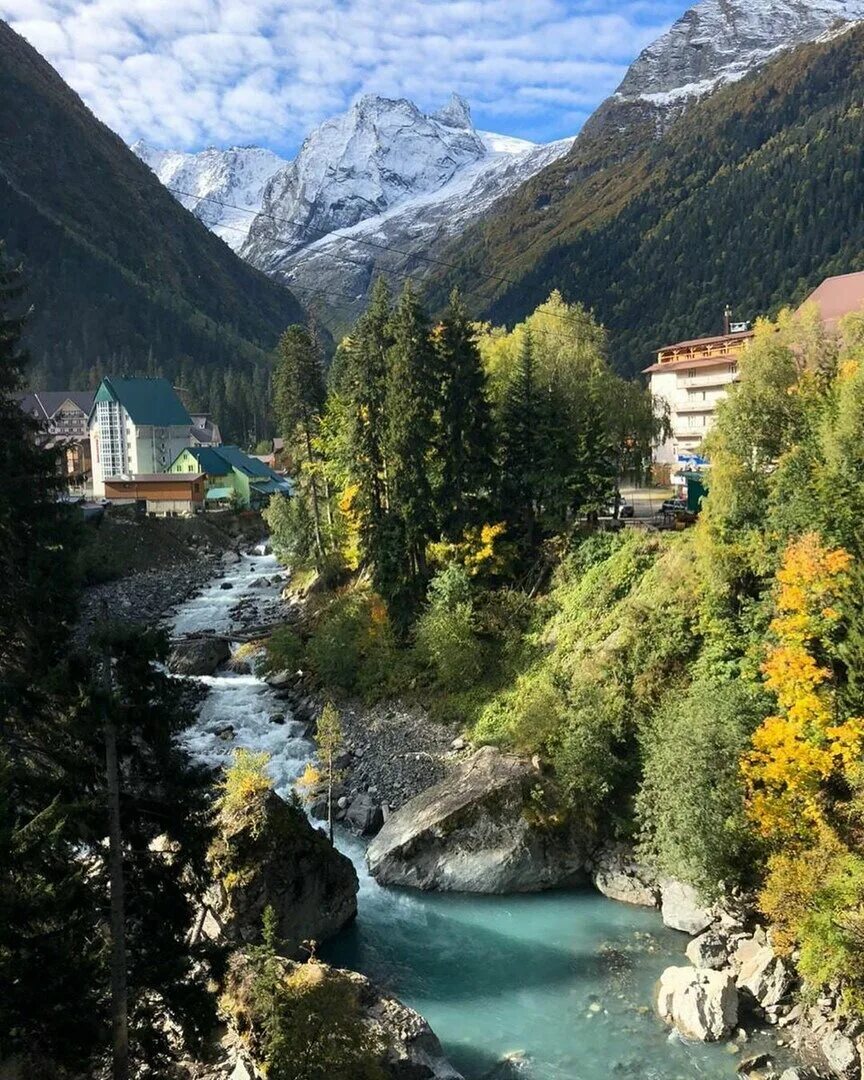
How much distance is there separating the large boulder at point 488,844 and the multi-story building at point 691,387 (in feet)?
126

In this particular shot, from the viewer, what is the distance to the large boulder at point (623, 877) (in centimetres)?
2286

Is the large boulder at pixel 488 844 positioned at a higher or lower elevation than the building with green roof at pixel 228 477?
lower

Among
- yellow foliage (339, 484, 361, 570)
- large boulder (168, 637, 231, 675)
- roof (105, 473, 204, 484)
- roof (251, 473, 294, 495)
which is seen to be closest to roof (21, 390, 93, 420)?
roof (251, 473, 294, 495)

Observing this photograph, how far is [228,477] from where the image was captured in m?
89.2

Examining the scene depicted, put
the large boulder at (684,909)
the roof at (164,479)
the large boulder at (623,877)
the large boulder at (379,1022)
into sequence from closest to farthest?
the large boulder at (379,1022)
the large boulder at (684,909)
the large boulder at (623,877)
the roof at (164,479)

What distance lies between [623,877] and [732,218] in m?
155

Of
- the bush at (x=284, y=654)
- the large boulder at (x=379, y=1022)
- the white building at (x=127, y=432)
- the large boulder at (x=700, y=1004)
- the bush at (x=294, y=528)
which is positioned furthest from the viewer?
the white building at (x=127, y=432)

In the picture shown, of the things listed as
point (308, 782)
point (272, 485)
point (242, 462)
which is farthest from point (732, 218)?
point (308, 782)

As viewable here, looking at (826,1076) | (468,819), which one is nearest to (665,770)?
(468,819)

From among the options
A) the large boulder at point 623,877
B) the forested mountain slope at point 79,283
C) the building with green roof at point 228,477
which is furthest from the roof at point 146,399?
the large boulder at point 623,877

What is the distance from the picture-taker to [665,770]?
22.1 m

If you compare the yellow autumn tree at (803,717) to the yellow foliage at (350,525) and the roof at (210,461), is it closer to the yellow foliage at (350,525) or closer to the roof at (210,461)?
the yellow foliage at (350,525)

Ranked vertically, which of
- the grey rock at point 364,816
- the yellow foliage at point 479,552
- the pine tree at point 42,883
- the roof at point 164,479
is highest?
the roof at point 164,479

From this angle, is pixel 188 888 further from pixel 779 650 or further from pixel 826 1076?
pixel 779 650
